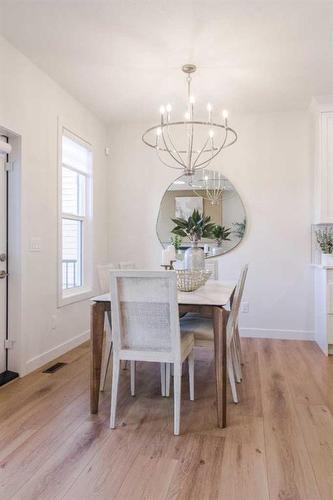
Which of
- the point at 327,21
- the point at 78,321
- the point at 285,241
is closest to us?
the point at 327,21

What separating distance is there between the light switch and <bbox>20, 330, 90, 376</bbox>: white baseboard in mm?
952

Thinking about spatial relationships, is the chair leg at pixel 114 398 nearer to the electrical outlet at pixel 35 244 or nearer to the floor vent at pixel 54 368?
the floor vent at pixel 54 368

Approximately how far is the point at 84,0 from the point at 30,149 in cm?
127

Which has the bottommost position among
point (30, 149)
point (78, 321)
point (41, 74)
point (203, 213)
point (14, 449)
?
point (14, 449)

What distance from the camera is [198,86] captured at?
145 inches

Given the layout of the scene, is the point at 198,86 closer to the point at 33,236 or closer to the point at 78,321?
the point at 33,236

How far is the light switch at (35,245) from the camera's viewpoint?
3.22 meters

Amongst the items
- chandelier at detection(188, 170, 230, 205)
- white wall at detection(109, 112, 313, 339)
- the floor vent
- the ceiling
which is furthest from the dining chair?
chandelier at detection(188, 170, 230, 205)

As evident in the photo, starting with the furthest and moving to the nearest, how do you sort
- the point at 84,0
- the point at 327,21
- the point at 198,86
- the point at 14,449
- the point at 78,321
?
the point at 78,321 → the point at 198,86 → the point at 327,21 → the point at 84,0 → the point at 14,449

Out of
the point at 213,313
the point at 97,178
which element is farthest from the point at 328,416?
the point at 97,178

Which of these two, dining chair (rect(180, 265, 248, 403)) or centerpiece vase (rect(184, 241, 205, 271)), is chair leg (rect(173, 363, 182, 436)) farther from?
centerpiece vase (rect(184, 241, 205, 271))

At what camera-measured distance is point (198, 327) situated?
272 cm

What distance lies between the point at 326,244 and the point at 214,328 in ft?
7.99

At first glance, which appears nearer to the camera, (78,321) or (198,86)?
(198,86)
